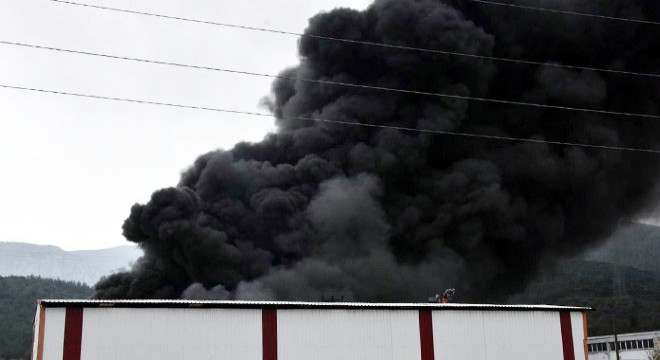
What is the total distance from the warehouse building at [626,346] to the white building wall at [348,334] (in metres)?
38.9

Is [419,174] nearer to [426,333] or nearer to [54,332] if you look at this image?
[426,333]

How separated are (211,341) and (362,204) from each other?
16334mm

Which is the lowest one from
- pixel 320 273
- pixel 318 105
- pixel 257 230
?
pixel 320 273

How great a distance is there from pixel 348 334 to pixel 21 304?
116108mm

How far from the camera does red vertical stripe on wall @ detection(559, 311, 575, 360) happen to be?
25703mm

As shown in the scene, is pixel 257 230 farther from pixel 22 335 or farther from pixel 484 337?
pixel 22 335

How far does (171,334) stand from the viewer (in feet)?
70.8

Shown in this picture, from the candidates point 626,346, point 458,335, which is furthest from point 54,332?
point 626,346

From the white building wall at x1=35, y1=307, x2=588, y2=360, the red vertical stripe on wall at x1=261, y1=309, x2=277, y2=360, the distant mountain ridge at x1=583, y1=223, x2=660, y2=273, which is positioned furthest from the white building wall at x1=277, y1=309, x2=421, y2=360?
the distant mountain ridge at x1=583, y1=223, x2=660, y2=273

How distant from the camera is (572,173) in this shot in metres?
42.3

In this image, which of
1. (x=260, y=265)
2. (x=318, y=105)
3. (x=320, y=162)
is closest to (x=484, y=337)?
(x=260, y=265)

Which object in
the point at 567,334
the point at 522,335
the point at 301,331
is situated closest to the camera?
the point at 301,331

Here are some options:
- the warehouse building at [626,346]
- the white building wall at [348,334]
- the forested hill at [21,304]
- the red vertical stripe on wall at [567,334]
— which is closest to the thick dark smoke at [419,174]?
the white building wall at [348,334]

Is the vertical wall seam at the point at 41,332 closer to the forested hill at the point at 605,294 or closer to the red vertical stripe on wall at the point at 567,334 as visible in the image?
the red vertical stripe on wall at the point at 567,334
